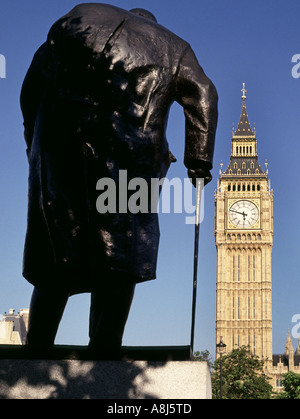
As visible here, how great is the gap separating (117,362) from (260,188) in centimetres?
7778

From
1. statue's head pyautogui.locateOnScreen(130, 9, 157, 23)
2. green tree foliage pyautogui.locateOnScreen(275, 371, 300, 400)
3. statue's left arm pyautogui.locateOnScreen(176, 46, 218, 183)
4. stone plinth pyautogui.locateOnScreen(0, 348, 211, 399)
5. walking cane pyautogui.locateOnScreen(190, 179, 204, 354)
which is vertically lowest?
green tree foliage pyautogui.locateOnScreen(275, 371, 300, 400)

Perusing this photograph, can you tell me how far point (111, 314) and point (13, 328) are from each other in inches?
1904

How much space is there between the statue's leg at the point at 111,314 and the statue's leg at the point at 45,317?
0.85 feet

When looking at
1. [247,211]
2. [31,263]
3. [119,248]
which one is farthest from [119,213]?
[247,211]

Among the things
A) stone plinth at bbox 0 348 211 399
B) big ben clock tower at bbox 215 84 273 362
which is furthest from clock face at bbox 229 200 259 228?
stone plinth at bbox 0 348 211 399

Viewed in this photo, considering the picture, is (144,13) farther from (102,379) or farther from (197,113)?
(102,379)

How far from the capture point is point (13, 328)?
168ft

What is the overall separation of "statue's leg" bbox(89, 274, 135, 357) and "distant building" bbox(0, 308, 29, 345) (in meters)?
37.1

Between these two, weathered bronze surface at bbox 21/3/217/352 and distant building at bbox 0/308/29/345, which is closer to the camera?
weathered bronze surface at bbox 21/3/217/352

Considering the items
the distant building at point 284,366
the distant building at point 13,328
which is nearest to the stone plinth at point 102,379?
the distant building at point 13,328

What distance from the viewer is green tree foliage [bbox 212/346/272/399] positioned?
1766 inches

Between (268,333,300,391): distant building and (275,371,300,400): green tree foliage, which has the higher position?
(268,333,300,391): distant building

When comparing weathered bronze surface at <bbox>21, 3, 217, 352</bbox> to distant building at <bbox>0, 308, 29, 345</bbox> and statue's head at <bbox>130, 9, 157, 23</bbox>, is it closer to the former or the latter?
statue's head at <bbox>130, 9, 157, 23</bbox>
